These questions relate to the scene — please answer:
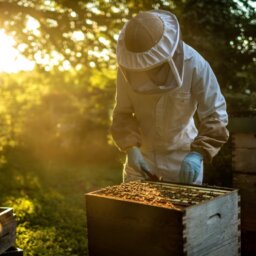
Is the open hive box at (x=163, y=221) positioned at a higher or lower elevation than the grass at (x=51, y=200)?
higher

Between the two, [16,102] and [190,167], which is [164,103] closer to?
[190,167]

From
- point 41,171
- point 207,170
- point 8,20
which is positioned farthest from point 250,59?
point 41,171

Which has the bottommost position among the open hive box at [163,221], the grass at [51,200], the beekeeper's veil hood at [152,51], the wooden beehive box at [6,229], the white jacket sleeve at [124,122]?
the grass at [51,200]

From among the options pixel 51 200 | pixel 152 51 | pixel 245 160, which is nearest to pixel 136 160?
pixel 152 51

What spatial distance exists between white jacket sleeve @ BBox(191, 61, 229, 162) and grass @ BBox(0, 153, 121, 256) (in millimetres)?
2305

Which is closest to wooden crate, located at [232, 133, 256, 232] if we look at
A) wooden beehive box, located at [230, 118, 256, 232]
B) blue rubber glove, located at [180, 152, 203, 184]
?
wooden beehive box, located at [230, 118, 256, 232]

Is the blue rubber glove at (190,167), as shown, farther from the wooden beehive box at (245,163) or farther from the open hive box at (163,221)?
the wooden beehive box at (245,163)

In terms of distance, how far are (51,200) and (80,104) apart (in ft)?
18.9

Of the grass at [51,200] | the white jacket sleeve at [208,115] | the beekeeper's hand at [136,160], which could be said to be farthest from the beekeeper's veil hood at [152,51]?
the grass at [51,200]

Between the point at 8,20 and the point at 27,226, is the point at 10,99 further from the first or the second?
the point at 27,226

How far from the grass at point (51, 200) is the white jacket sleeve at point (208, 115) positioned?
7.56ft

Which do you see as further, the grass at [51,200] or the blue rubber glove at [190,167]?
the grass at [51,200]

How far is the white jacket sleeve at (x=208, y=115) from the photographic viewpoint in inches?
100.0

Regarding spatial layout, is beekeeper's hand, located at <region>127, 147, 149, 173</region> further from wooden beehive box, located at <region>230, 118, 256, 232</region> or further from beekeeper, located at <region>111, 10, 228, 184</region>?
wooden beehive box, located at <region>230, 118, 256, 232</region>
